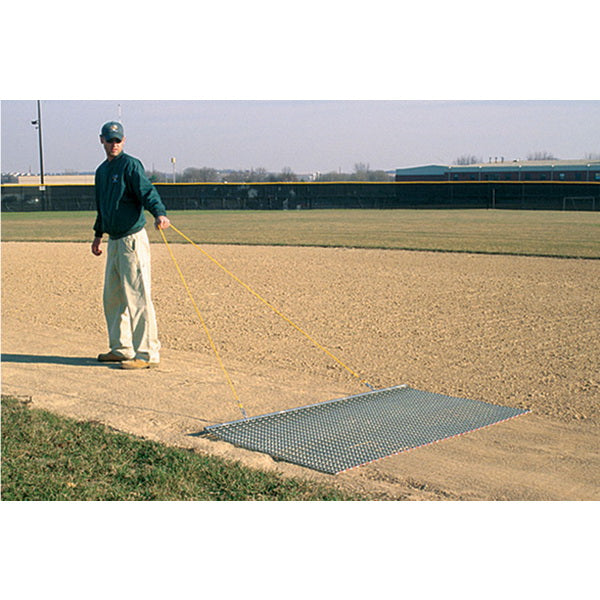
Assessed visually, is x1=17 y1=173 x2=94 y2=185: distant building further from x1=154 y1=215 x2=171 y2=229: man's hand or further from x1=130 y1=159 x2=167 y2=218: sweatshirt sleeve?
x1=154 y1=215 x2=171 y2=229: man's hand

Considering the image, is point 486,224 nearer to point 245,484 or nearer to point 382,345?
point 382,345

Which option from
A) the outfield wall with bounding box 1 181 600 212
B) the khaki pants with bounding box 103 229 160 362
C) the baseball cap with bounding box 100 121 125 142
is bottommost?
the khaki pants with bounding box 103 229 160 362

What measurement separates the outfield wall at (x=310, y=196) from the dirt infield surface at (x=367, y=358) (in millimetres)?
25935

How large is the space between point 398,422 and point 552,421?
3.37 feet

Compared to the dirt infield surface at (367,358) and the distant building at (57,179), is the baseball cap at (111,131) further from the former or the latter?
the distant building at (57,179)

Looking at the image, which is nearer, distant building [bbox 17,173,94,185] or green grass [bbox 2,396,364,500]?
green grass [bbox 2,396,364,500]

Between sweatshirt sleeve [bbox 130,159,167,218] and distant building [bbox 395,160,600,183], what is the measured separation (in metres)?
50.8

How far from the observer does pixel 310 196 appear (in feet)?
131

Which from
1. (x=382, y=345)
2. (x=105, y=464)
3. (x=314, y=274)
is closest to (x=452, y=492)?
(x=105, y=464)

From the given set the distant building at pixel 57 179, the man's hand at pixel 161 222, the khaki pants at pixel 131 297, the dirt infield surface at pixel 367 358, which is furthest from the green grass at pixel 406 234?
the distant building at pixel 57 179

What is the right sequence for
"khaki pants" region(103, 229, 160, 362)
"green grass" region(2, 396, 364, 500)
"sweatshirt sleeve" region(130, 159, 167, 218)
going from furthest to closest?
1. "khaki pants" region(103, 229, 160, 362)
2. "sweatshirt sleeve" region(130, 159, 167, 218)
3. "green grass" region(2, 396, 364, 500)

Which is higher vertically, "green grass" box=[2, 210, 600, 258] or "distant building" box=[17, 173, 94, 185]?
"distant building" box=[17, 173, 94, 185]

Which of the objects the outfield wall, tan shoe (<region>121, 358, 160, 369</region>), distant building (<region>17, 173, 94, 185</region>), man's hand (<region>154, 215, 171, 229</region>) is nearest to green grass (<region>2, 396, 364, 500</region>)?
tan shoe (<region>121, 358, 160, 369</region>)

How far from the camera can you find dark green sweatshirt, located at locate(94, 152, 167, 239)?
598 cm
